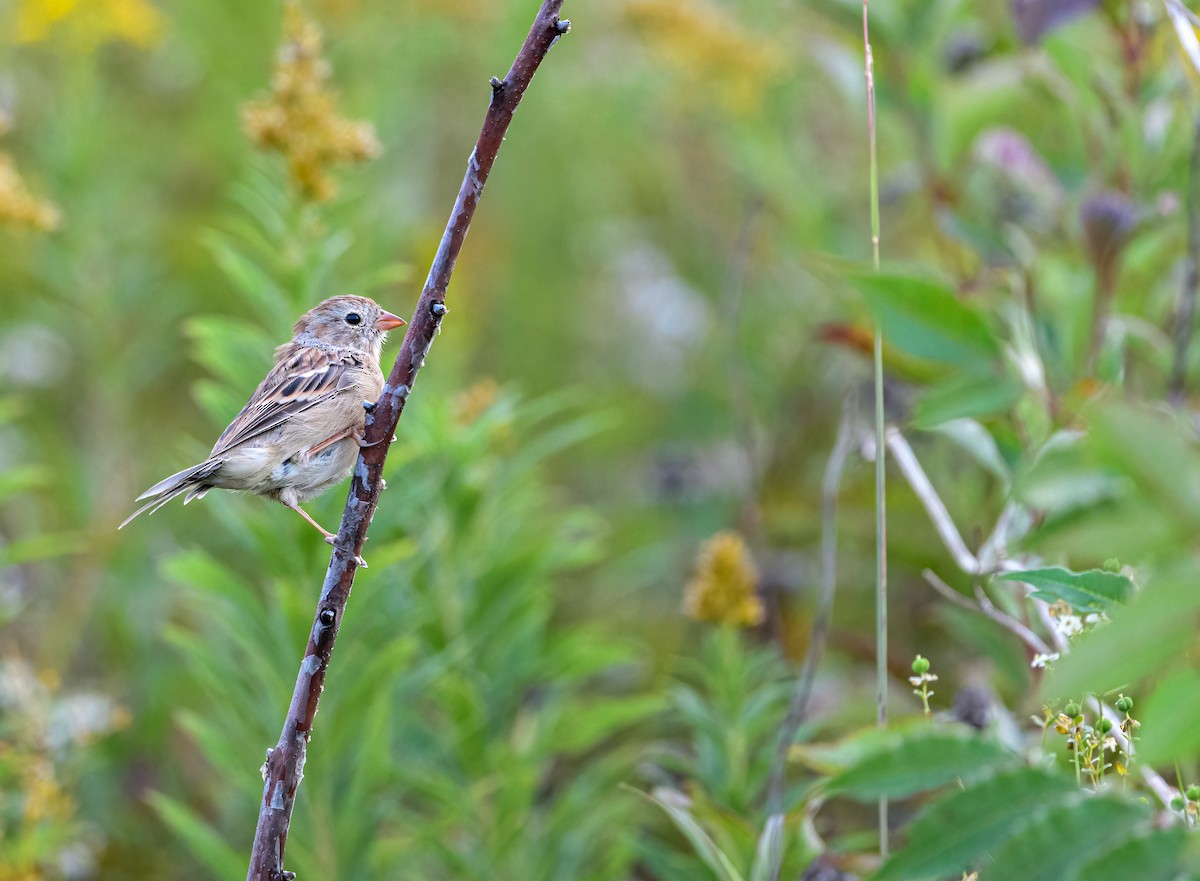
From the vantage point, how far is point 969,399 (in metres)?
1.24

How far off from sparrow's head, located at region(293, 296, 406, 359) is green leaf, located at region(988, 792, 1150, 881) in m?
1.77

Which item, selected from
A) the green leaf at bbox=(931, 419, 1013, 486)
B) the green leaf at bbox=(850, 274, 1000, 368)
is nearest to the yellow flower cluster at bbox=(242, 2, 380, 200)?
the green leaf at bbox=(931, 419, 1013, 486)

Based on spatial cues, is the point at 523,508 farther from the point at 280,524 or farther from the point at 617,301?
the point at 617,301

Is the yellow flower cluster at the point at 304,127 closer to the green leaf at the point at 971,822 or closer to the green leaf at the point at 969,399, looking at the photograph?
the green leaf at the point at 969,399

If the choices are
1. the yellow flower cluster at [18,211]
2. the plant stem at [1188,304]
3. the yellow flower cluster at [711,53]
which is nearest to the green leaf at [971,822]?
the plant stem at [1188,304]

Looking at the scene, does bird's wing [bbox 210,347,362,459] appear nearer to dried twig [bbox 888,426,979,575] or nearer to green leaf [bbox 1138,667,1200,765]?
dried twig [bbox 888,426,979,575]

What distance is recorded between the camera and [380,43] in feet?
19.3

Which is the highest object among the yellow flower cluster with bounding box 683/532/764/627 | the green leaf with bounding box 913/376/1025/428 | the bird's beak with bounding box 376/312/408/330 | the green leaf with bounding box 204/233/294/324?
the green leaf with bounding box 204/233/294/324

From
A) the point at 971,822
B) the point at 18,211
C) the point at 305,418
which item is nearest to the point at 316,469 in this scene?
the point at 305,418

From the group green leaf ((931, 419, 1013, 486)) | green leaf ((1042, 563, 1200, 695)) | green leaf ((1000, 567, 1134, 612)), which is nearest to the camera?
green leaf ((1042, 563, 1200, 695))

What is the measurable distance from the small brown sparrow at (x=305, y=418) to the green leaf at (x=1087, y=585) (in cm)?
123

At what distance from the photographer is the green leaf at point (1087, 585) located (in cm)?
141

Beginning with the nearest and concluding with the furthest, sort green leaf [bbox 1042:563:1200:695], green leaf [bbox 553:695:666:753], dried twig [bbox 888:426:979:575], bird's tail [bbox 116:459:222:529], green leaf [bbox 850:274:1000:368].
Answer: green leaf [bbox 1042:563:1200:695] → green leaf [bbox 850:274:1000:368] → dried twig [bbox 888:426:979:575] → bird's tail [bbox 116:459:222:529] → green leaf [bbox 553:695:666:753]

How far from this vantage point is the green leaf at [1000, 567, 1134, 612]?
141 centimetres
